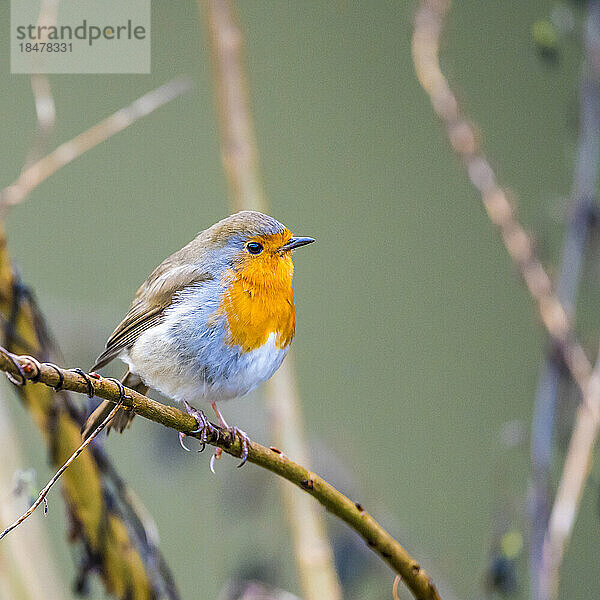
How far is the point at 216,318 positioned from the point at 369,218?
196cm

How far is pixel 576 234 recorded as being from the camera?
1845 millimetres

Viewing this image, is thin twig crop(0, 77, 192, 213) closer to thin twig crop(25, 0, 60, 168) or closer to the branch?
thin twig crop(25, 0, 60, 168)

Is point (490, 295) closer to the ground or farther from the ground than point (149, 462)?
farther from the ground

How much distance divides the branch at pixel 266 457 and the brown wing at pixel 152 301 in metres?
0.22

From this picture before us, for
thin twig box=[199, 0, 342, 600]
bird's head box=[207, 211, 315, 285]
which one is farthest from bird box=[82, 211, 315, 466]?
thin twig box=[199, 0, 342, 600]

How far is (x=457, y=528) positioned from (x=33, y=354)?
221cm

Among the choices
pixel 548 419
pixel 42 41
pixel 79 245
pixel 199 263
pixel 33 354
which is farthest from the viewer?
pixel 79 245

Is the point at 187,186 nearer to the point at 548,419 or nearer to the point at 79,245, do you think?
the point at 79,245

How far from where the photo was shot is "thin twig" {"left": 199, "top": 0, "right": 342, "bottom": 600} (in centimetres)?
145

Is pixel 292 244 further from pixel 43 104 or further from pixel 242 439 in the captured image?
pixel 43 104

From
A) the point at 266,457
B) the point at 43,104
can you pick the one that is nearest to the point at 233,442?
the point at 266,457

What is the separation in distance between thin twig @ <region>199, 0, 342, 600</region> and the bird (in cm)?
30

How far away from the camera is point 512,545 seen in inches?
57.0

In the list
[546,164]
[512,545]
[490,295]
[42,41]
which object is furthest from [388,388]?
[42,41]
